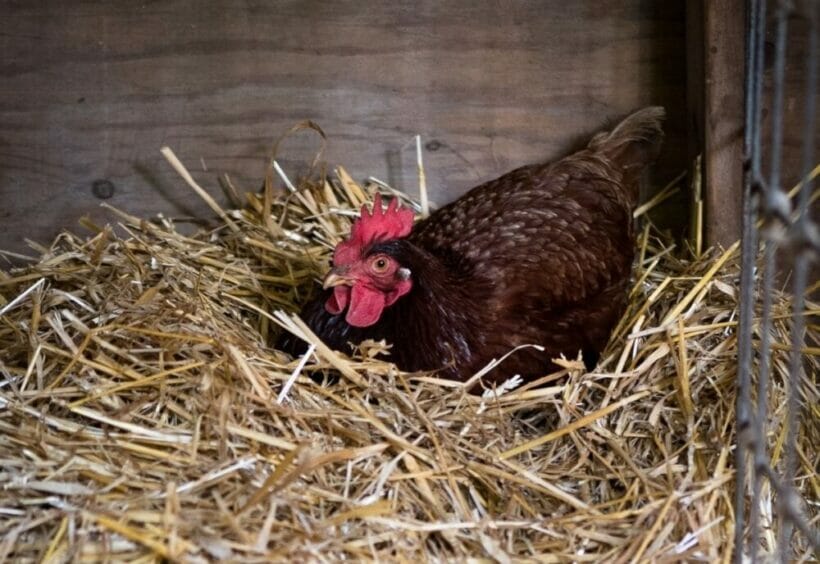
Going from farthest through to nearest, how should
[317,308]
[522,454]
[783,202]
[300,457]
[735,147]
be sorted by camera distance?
[735,147] < [317,308] < [522,454] < [300,457] < [783,202]

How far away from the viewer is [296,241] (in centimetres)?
281

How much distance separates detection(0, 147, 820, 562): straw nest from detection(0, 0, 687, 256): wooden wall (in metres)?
0.45

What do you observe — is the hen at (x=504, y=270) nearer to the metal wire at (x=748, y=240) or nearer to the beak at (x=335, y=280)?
the beak at (x=335, y=280)

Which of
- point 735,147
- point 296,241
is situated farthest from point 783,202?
point 296,241

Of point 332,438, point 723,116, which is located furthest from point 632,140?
point 332,438

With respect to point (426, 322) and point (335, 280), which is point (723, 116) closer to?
point (426, 322)

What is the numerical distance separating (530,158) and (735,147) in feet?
2.08

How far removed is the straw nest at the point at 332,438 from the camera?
5.12 feet

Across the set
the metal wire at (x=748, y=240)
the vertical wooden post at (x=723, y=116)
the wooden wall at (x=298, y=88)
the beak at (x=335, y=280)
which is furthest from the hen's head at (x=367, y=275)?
the vertical wooden post at (x=723, y=116)

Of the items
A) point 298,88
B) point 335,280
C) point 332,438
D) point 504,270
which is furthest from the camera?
point 298,88

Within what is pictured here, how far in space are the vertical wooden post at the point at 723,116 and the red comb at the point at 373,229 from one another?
2.97 feet

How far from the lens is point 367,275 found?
211 cm

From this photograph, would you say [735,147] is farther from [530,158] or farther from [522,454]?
[522,454]

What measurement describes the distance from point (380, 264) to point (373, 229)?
0.34 feet
